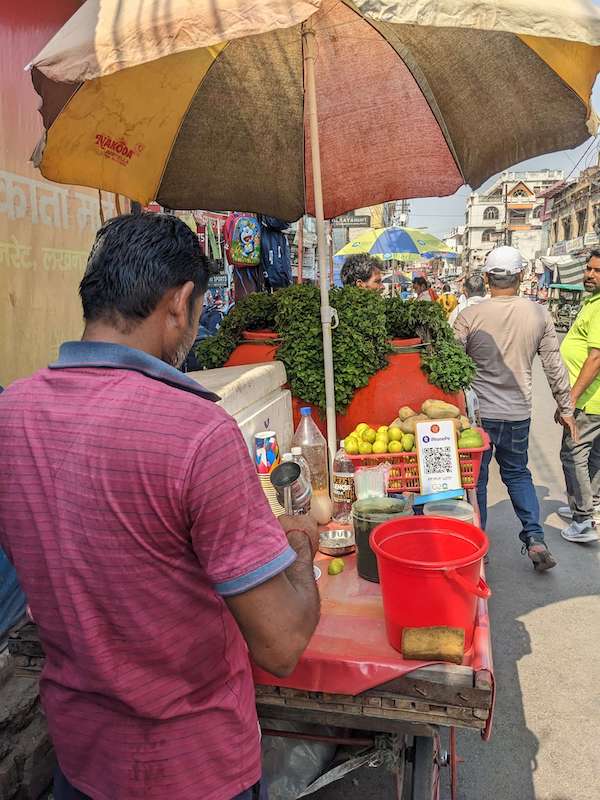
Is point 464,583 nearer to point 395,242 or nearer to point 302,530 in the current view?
point 302,530

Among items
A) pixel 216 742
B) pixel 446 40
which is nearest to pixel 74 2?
pixel 446 40

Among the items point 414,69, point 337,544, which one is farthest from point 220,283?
point 337,544

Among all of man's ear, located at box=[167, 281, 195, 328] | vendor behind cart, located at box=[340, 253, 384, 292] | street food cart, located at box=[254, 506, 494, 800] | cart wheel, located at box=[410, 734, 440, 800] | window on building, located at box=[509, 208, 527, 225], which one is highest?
window on building, located at box=[509, 208, 527, 225]

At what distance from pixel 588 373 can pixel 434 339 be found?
2057 mm

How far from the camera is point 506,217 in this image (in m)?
73.2

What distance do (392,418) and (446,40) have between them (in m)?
2.01

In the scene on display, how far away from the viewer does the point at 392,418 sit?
3295 millimetres

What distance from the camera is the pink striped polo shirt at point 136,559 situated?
1.09m

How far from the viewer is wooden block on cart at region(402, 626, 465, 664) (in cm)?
155

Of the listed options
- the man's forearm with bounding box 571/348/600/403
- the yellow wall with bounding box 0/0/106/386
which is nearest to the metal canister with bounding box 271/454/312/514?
the yellow wall with bounding box 0/0/106/386

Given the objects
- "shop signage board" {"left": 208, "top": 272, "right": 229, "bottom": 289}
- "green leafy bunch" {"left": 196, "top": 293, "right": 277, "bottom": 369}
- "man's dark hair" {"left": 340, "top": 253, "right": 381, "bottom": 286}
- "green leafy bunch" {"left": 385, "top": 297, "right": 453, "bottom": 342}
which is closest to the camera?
"green leafy bunch" {"left": 385, "top": 297, "right": 453, "bottom": 342}

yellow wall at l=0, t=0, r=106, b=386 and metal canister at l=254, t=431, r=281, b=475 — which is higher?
yellow wall at l=0, t=0, r=106, b=386

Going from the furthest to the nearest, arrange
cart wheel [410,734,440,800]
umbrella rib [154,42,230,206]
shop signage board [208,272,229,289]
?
shop signage board [208,272,229,289], umbrella rib [154,42,230,206], cart wheel [410,734,440,800]

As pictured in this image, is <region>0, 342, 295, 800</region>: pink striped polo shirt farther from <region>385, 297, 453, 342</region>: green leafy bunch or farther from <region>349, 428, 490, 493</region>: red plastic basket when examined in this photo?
<region>385, 297, 453, 342</region>: green leafy bunch
